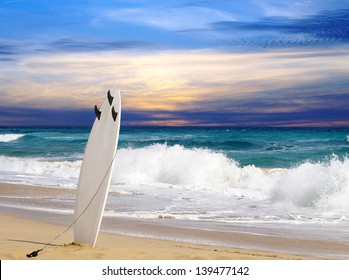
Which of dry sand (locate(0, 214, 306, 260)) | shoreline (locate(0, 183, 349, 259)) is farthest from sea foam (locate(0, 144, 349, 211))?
dry sand (locate(0, 214, 306, 260))

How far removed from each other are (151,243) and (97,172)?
1295 millimetres

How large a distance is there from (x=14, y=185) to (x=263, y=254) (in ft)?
33.0

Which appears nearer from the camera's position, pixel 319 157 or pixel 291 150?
pixel 319 157

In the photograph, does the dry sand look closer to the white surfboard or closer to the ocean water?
the white surfboard

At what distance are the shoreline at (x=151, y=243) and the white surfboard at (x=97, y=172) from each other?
0.29 m

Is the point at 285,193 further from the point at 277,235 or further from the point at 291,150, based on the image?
the point at 291,150

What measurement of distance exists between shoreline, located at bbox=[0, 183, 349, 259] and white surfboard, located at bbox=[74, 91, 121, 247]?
0.29 metres

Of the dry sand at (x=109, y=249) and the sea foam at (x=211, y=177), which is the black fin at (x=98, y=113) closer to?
the dry sand at (x=109, y=249)

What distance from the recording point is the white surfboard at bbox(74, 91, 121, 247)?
22.9 ft

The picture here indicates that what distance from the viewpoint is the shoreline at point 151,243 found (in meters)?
6.58

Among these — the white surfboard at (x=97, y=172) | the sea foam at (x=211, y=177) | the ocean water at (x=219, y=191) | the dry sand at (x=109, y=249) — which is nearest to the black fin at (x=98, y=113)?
the white surfboard at (x=97, y=172)

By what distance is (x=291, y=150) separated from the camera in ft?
105
